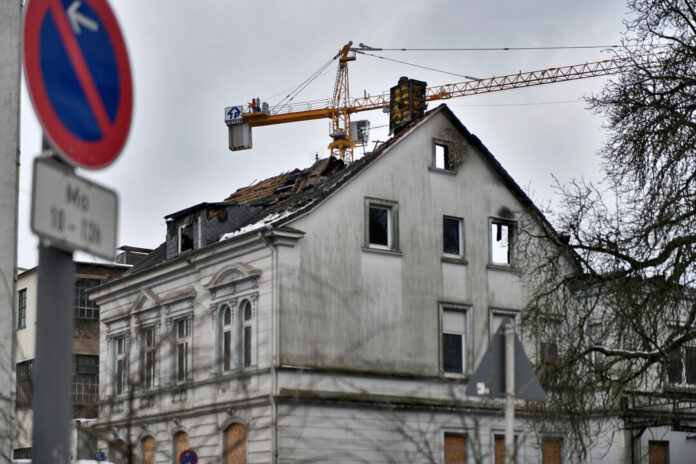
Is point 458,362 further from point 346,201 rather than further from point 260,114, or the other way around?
point 260,114

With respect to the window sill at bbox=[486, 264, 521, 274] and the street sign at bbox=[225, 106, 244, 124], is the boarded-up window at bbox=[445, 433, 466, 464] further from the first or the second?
the street sign at bbox=[225, 106, 244, 124]

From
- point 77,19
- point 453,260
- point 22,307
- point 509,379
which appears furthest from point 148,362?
point 22,307

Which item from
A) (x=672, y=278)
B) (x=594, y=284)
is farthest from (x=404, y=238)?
(x=672, y=278)

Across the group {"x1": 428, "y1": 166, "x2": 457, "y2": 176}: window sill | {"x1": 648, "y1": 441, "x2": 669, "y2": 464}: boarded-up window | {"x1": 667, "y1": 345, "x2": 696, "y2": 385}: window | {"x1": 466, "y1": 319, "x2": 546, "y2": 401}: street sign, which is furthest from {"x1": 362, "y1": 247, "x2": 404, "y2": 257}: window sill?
{"x1": 466, "y1": 319, "x2": 546, "y2": 401}: street sign

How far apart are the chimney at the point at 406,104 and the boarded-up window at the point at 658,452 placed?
13084mm

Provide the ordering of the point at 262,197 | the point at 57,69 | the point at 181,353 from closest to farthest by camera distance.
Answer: the point at 57,69 < the point at 181,353 < the point at 262,197

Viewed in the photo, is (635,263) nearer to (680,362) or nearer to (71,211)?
(680,362)

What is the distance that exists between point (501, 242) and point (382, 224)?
4780mm

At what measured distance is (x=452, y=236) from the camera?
3828 centimetres

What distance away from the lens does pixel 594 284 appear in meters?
24.4

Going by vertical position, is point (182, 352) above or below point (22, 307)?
below

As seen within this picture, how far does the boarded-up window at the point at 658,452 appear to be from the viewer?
133 ft

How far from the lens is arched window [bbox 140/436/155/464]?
230 inches

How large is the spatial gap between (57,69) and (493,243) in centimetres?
3498
